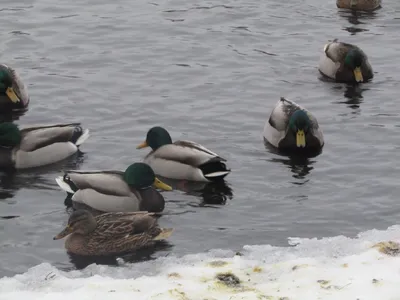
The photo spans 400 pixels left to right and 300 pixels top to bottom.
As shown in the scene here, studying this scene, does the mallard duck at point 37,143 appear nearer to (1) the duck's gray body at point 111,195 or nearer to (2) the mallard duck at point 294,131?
(1) the duck's gray body at point 111,195

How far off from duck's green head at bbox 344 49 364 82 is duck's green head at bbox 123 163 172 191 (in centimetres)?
620

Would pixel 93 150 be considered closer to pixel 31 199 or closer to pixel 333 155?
pixel 31 199

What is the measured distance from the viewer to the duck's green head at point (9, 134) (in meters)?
16.2

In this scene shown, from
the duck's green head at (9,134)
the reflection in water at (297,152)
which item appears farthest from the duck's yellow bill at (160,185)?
the duck's green head at (9,134)

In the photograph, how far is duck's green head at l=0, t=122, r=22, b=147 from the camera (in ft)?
53.1

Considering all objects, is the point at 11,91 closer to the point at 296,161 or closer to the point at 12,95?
the point at 12,95

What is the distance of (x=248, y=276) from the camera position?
1152 centimetres

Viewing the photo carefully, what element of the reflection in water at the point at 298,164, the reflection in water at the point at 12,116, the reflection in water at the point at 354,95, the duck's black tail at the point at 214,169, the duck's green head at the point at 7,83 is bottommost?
the reflection in water at the point at 298,164

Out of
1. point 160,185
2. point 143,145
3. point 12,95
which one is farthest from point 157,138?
point 12,95

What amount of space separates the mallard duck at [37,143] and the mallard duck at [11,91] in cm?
194

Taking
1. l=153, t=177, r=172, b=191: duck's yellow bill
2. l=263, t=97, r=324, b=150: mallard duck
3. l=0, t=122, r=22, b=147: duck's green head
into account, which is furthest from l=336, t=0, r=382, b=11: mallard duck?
l=153, t=177, r=172, b=191: duck's yellow bill

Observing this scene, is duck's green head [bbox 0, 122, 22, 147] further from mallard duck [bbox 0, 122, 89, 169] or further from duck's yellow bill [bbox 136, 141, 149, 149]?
duck's yellow bill [bbox 136, 141, 149, 149]

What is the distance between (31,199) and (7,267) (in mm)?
2255

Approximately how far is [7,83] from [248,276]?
8280 mm
